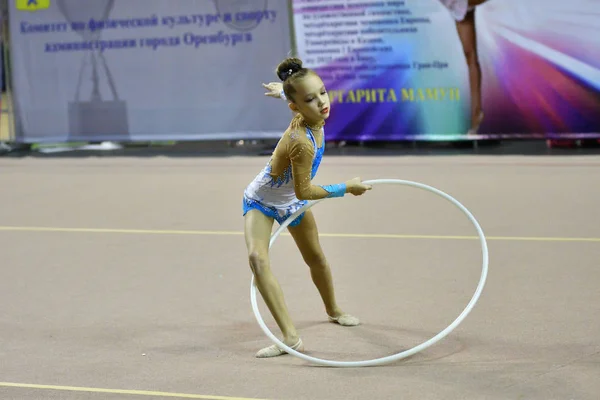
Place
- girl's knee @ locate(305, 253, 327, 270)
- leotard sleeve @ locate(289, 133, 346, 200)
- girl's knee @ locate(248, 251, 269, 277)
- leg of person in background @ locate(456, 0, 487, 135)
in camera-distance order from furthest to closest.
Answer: leg of person in background @ locate(456, 0, 487, 135)
girl's knee @ locate(305, 253, 327, 270)
girl's knee @ locate(248, 251, 269, 277)
leotard sleeve @ locate(289, 133, 346, 200)

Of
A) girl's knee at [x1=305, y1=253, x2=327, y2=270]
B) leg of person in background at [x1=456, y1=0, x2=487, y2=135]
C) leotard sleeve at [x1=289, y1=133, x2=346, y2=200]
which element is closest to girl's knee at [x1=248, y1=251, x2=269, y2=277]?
leotard sleeve at [x1=289, y1=133, x2=346, y2=200]

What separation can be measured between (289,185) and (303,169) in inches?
13.6

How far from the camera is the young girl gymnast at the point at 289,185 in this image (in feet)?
18.3

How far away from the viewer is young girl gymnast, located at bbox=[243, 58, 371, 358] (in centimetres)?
559

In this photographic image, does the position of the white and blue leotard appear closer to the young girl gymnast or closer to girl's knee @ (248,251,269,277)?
the young girl gymnast

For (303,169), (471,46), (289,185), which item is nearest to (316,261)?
(289,185)

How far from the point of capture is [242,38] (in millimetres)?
15133

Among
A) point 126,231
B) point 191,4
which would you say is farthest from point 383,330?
point 191,4

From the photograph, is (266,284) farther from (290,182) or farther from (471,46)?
(471,46)

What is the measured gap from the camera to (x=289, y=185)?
5898 mm

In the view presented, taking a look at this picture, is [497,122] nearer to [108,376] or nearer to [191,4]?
[191,4]

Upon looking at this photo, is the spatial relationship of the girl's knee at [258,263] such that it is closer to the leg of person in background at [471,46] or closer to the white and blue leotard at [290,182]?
the white and blue leotard at [290,182]

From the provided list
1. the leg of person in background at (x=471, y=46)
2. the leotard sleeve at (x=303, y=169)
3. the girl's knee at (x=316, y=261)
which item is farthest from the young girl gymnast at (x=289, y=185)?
the leg of person in background at (x=471, y=46)

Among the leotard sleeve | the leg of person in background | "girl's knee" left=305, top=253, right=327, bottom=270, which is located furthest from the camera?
the leg of person in background
